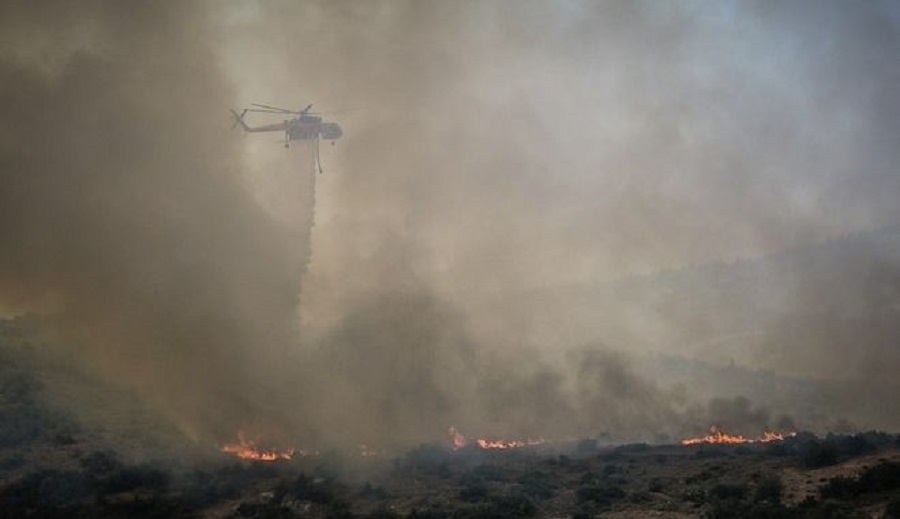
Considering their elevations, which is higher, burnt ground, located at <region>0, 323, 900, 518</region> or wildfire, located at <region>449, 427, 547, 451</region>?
wildfire, located at <region>449, 427, 547, 451</region>

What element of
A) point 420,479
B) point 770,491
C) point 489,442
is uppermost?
point 489,442

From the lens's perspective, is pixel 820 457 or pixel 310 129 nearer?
pixel 820 457

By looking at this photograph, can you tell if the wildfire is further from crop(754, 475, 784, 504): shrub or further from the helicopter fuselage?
the helicopter fuselage

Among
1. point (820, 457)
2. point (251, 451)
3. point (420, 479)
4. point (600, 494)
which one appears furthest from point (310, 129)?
point (820, 457)

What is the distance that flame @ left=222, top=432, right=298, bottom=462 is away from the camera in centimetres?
4894

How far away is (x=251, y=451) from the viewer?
164ft

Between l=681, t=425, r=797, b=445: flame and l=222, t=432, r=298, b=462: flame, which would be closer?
l=222, t=432, r=298, b=462: flame

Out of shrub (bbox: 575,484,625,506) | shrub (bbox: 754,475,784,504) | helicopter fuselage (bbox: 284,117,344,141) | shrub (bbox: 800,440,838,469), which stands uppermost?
helicopter fuselage (bbox: 284,117,344,141)

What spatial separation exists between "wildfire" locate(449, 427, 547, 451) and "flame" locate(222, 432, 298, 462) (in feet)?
47.4

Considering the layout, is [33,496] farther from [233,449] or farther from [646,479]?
[646,479]

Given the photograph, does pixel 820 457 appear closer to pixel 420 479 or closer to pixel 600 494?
pixel 600 494

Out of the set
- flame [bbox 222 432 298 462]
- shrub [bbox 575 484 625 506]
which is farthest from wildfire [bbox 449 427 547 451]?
shrub [bbox 575 484 625 506]

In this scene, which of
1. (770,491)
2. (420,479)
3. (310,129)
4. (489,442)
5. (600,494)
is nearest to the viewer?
(770,491)

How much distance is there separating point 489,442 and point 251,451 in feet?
70.6
